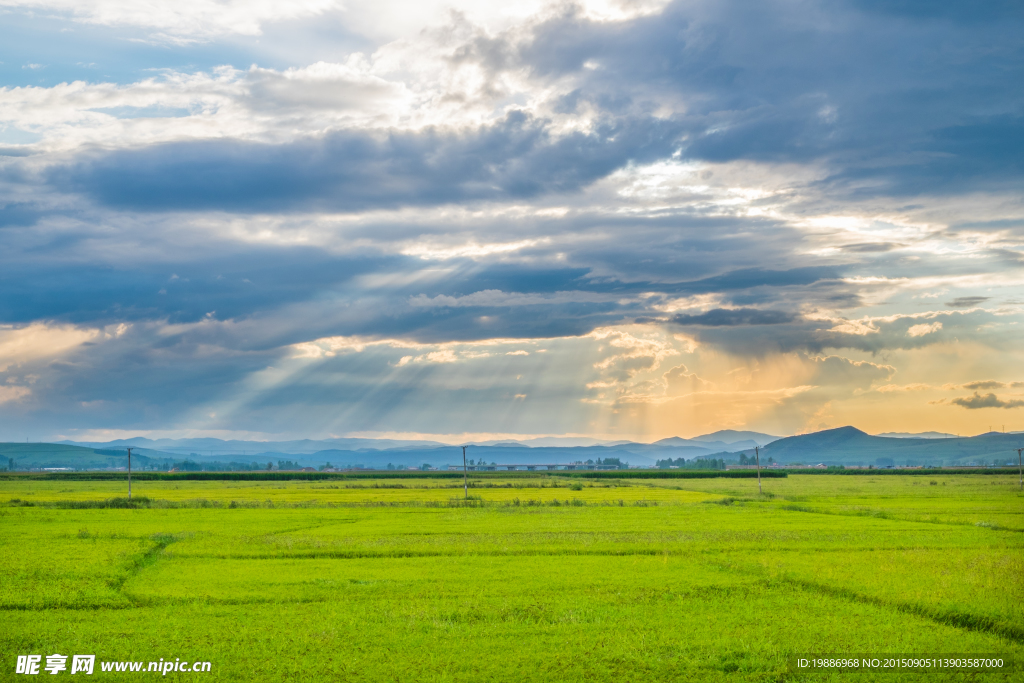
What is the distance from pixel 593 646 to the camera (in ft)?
47.1

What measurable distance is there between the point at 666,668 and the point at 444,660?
13.8 feet

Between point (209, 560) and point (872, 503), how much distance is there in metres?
46.0

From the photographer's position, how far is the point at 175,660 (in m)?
13.5

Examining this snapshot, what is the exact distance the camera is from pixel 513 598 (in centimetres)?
1834

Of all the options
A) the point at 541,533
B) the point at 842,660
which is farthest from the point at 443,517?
the point at 842,660

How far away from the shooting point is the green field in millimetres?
13672

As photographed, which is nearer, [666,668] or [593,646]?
[666,668]

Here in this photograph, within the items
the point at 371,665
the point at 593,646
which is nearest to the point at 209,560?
the point at 371,665

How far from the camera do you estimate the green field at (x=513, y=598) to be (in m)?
13.7

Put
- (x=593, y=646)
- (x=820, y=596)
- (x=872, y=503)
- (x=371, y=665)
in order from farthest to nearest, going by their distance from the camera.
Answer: (x=872, y=503)
(x=820, y=596)
(x=593, y=646)
(x=371, y=665)

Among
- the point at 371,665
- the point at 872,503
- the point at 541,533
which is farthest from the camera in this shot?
the point at 872,503

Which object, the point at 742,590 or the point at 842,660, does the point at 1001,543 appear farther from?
the point at 842,660

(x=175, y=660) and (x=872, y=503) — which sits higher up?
(x=175, y=660)

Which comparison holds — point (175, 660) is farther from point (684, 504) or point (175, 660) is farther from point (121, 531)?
point (684, 504)
